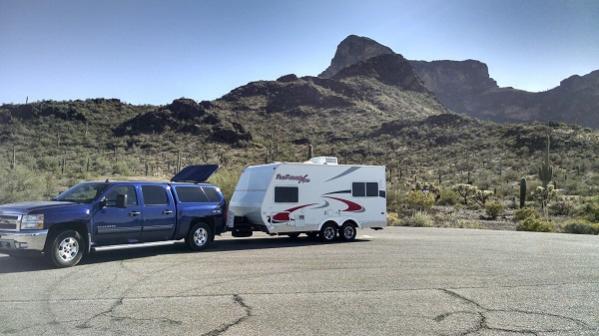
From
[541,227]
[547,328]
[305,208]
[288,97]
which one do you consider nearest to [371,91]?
[288,97]

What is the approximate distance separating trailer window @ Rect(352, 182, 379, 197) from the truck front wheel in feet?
17.3

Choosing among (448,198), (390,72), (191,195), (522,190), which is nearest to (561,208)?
(522,190)

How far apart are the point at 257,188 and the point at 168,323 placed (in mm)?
9977

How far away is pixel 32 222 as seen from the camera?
1103 centimetres

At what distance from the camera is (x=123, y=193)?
42.7 feet

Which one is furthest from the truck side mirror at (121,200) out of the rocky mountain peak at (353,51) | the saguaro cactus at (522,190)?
the rocky mountain peak at (353,51)

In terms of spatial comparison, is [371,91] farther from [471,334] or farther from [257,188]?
[471,334]

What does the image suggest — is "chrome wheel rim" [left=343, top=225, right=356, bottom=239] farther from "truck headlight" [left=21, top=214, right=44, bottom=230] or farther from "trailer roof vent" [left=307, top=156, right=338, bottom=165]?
"truck headlight" [left=21, top=214, right=44, bottom=230]

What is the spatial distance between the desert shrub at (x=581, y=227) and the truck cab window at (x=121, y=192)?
20731 mm

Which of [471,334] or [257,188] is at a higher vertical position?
[257,188]

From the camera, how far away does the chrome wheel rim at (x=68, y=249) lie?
450 inches

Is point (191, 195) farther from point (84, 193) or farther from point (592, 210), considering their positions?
point (592, 210)

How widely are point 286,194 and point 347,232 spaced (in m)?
2.68

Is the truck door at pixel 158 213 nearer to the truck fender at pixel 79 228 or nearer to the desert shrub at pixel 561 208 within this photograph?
the truck fender at pixel 79 228
